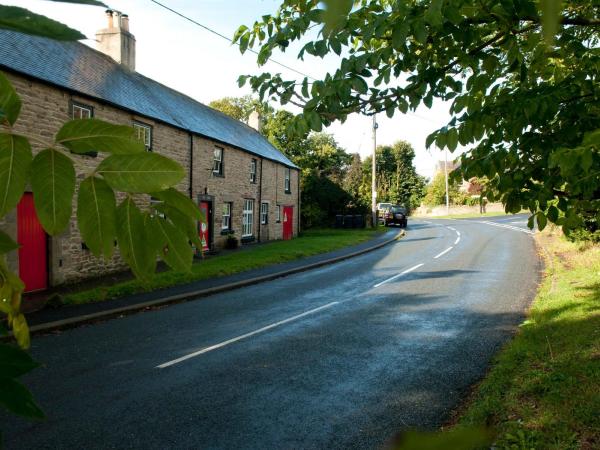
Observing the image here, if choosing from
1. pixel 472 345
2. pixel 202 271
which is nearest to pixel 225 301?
pixel 202 271

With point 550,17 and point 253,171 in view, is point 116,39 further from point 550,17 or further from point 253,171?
point 550,17

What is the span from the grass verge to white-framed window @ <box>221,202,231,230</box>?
16.9 metres

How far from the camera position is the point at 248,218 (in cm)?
2700

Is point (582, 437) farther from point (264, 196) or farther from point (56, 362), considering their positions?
point (264, 196)

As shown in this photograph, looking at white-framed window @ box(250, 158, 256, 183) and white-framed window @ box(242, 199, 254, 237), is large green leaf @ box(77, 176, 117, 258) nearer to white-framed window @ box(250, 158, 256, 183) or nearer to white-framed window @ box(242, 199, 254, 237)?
white-framed window @ box(242, 199, 254, 237)

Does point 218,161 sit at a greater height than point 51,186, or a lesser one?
greater

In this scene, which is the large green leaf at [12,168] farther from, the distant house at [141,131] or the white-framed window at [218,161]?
the white-framed window at [218,161]

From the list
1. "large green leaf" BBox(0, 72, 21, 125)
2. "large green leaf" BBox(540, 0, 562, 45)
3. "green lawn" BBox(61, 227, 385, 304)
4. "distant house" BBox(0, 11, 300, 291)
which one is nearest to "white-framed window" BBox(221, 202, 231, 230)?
"distant house" BBox(0, 11, 300, 291)

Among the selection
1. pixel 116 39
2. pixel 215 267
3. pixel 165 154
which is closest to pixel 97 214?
pixel 165 154

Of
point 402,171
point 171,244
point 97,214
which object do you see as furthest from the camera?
point 402,171

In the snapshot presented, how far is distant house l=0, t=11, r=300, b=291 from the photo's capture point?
12.1m

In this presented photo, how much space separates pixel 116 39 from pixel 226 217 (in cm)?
967

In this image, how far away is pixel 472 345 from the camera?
795 centimetres

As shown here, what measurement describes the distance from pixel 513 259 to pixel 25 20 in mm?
20425
